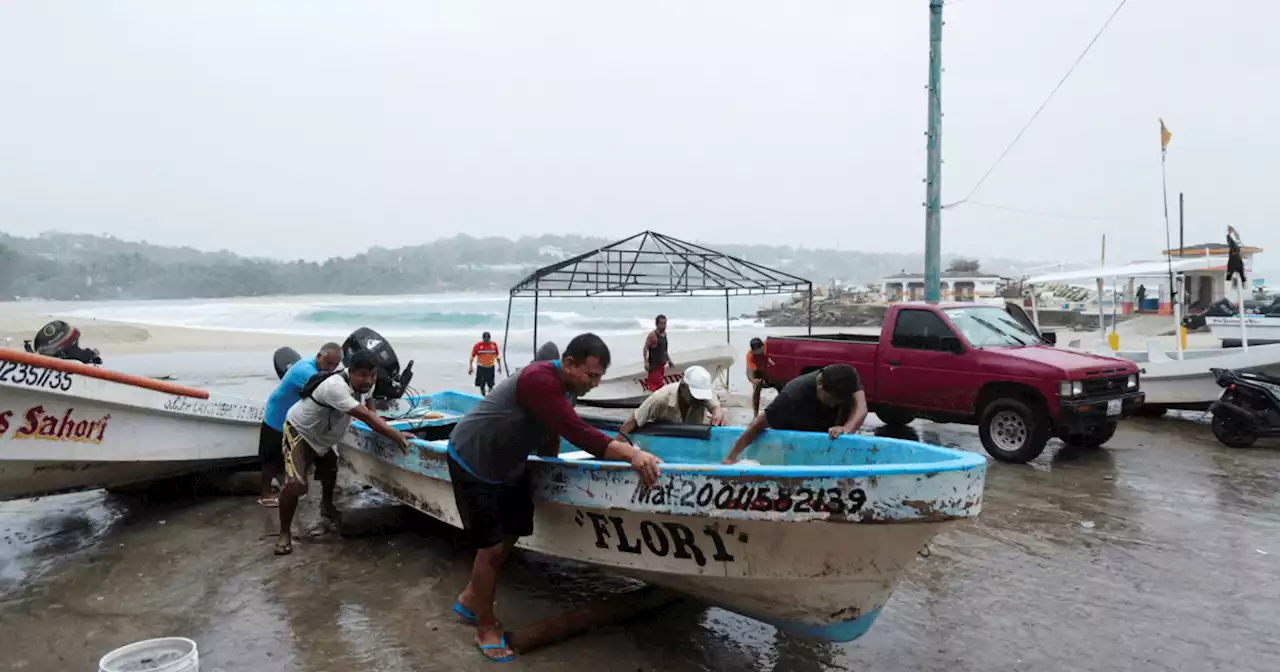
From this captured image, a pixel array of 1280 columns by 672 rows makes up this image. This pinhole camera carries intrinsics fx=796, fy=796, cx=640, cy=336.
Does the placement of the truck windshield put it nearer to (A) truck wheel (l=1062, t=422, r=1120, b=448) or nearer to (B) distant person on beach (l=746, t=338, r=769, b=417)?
(A) truck wheel (l=1062, t=422, r=1120, b=448)

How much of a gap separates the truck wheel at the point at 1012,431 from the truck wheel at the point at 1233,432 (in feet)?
9.31

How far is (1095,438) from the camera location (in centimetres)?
959

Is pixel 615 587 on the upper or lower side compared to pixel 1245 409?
lower

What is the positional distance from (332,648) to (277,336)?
3645 cm

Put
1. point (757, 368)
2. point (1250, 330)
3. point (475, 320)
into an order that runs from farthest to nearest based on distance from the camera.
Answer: point (475, 320), point (1250, 330), point (757, 368)

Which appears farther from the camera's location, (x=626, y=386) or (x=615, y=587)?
(x=626, y=386)

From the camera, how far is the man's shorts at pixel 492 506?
4.32 metres

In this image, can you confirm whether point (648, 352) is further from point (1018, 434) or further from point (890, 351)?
point (1018, 434)

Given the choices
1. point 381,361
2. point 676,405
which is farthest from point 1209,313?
point 381,361

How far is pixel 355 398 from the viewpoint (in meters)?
6.02

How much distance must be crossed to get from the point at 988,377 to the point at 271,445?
291 inches

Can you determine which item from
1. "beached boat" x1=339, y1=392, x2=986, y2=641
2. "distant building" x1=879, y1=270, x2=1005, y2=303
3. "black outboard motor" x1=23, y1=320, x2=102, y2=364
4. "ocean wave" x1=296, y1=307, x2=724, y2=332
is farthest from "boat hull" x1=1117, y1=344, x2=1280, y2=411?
"distant building" x1=879, y1=270, x2=1005, y2=303

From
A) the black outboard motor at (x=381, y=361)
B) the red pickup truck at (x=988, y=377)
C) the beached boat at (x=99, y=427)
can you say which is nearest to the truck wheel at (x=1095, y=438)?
the red pickup truck at (x=988, y=377)

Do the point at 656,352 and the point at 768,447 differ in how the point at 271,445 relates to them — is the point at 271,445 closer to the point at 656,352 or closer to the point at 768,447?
the point at 768,447
